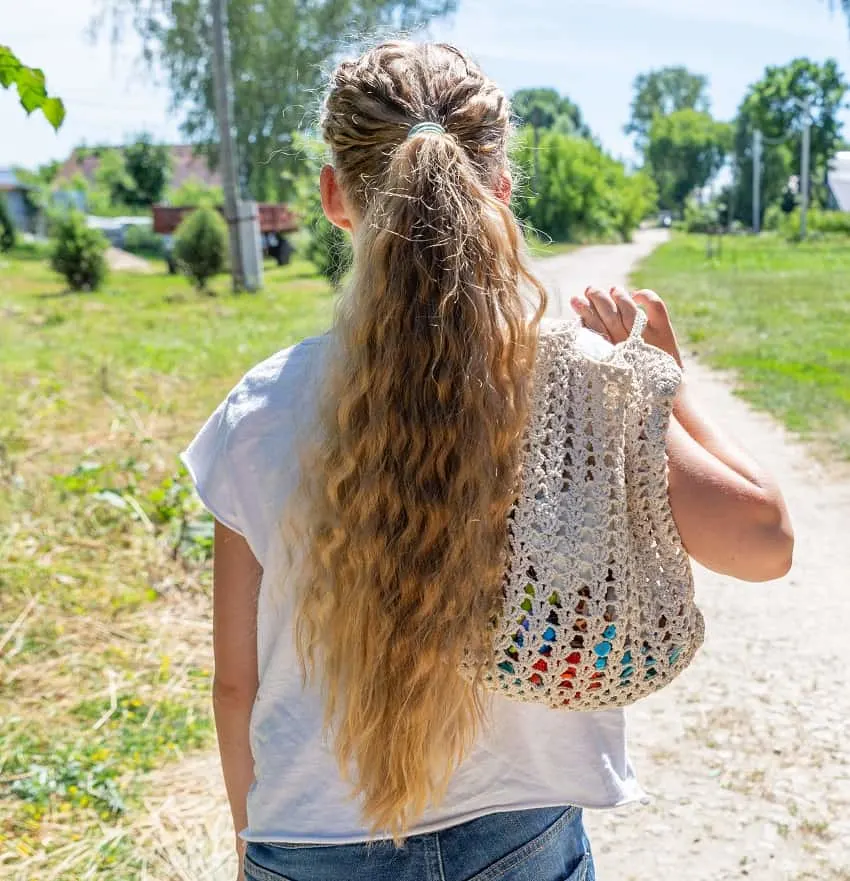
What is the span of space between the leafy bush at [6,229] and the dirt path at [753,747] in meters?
39.7

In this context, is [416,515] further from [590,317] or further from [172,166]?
[172,166]

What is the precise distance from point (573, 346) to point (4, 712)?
315 cm

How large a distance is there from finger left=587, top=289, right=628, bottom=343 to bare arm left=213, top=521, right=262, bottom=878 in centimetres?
55

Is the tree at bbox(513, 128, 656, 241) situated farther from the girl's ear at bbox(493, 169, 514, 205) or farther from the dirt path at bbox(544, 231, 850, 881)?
the girl's ear at bbox(493, 169, 514, 205)

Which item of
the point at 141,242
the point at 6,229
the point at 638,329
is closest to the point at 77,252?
the point at 141,242

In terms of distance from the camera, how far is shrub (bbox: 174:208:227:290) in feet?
74.3

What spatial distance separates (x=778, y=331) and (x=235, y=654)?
12692 mm

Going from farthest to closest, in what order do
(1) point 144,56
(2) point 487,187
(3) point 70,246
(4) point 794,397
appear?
(1) point 144,56
(3) point 70,246
(4) point 794,397
(2) point 487,187

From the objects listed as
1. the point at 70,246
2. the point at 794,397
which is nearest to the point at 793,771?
the point at 794,397

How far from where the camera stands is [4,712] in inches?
144

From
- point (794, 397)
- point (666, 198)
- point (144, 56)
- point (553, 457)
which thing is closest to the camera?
point (553, 457)

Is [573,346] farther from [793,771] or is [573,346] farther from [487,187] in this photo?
[793,771]

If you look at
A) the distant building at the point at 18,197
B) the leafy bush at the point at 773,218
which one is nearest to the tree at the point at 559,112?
the leafy bush at the point at 773,218

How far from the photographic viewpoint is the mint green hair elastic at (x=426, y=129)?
1.22 m
